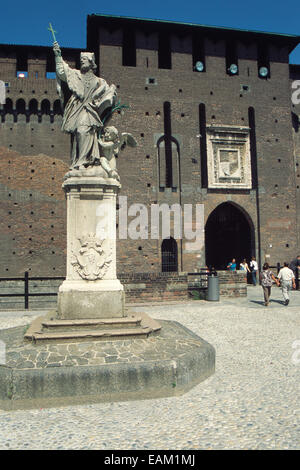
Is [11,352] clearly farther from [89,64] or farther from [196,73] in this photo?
[196,73]

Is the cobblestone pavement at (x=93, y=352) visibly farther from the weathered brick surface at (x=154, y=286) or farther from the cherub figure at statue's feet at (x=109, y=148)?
the weathered brick surface at (x=154, y=286)

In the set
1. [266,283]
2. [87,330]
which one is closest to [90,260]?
[87,330]

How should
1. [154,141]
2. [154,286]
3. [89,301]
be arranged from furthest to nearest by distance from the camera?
[154,141] → [154,286] → [89,301]

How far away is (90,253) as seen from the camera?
4.81 metres

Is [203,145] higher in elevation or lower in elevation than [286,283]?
higher

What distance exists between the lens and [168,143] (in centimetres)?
2075

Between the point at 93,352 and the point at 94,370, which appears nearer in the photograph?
the point at 94,370

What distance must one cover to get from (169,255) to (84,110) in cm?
1583

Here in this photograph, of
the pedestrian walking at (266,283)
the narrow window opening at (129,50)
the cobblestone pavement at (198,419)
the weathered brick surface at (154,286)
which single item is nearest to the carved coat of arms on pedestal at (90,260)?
the cobblestone pavement at (198,419)

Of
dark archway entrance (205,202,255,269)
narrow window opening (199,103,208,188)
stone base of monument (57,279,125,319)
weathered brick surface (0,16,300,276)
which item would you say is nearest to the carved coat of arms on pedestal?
stone base of monument (57,279,125,319)

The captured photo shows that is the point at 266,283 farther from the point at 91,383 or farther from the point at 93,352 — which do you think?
the point at 91,383

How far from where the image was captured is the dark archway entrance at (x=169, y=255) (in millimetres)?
20281

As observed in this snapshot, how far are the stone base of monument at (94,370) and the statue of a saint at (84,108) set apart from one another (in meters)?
2.32

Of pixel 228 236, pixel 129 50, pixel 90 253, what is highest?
pixel 129 50
